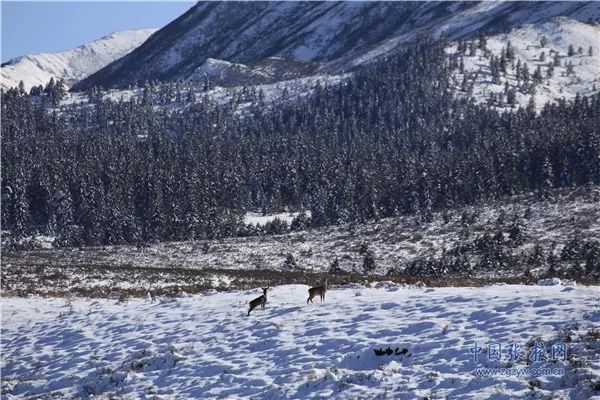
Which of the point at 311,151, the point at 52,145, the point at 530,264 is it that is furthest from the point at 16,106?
the point at 530,264

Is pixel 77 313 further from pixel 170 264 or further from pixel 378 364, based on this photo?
pixel 170 264

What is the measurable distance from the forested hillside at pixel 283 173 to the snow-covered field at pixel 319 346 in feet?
214

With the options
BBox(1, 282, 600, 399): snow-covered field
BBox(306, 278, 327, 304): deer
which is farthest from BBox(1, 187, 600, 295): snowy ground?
BBox(306, 278, 327, 304): deer

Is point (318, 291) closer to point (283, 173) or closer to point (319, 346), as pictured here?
point (319, 346)

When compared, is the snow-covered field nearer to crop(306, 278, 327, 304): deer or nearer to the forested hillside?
crop(306, 278, 327, 304): deer

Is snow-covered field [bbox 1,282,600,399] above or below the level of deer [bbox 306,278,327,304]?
below

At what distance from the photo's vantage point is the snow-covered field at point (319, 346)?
45.5 feet

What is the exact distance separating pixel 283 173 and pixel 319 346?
372 feet

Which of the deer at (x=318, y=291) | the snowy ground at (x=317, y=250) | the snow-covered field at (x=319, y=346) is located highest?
the deer at (x=318, y=291)

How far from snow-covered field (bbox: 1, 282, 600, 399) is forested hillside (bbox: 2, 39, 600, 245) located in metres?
65.4

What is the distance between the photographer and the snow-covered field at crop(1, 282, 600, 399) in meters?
13.9

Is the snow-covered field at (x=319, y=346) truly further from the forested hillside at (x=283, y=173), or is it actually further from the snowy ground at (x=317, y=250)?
the forested hillside at (x=283, y=173)

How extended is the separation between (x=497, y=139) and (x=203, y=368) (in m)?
124

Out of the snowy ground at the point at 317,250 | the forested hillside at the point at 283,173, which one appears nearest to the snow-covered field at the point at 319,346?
the snowy ground at the point at 317,250
